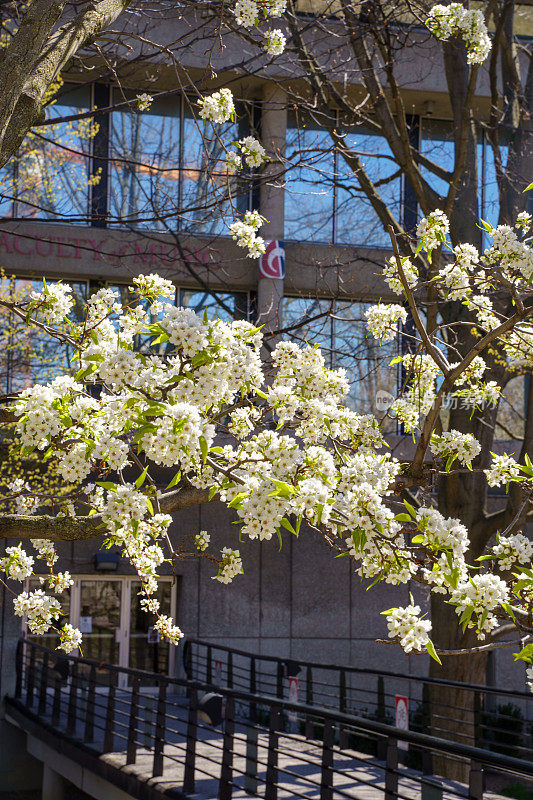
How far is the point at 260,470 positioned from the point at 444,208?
22.3 feet

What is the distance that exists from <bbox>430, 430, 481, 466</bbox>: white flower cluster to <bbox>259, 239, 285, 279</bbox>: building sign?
10.7 meters

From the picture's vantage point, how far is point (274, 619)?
643 inches

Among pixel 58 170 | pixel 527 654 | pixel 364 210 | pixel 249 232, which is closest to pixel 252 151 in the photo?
pixel 249 232

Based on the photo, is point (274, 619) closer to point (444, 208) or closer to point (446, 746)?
point (444, 208)

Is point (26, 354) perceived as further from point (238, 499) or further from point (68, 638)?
point (238, 499)

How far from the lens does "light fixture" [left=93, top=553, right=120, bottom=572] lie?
15297 mm

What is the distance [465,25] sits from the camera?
289 inches

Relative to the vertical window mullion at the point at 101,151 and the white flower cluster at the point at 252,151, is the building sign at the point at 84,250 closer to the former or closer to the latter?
the vertical window mullion at the point at 101,151

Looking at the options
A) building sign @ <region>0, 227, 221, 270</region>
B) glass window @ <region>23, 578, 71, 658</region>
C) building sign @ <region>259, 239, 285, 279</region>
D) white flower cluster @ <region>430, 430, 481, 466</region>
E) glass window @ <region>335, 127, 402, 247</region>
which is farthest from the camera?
glass window @ <region>335, 127, 402, 247</region>

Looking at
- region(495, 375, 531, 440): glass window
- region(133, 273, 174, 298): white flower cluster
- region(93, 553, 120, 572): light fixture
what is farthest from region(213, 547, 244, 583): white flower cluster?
region(495, 375, 531, 440): glass window

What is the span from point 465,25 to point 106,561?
10653 millimetres

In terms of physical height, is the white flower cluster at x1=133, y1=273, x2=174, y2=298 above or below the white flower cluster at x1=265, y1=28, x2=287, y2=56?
below

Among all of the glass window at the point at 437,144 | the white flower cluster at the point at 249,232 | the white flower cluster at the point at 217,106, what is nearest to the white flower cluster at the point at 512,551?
the white flower cluster at the point at 249,232

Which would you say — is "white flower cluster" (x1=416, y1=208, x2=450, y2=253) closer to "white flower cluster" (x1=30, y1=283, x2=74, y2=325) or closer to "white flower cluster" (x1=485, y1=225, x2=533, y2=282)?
"white flower cluster" (x1=485, y1=225, x2=533, y2=282)
